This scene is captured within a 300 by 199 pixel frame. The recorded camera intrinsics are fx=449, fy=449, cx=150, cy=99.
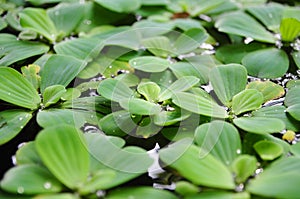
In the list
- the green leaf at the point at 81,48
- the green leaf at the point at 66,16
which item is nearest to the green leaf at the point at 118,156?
the green leaf at the point at 81,48

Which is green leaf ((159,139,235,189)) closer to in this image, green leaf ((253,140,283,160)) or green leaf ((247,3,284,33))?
green leaf ((253,140,283,160))

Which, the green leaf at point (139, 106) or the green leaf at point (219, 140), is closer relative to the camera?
the green leaf at point (219, 140)

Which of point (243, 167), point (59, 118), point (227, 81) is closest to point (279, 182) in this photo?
point (243, 167)

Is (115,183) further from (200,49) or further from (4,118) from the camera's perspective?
(200,49)

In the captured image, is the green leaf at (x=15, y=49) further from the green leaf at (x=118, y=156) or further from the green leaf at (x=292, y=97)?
the green leaf at (x=292, y=97)

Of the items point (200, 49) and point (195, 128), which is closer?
point (195, 128)

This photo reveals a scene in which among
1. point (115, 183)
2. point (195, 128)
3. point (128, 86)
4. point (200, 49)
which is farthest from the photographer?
point (200, 49)

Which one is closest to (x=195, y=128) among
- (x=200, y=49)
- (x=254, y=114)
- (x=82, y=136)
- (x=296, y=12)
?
(x=254, y=114)

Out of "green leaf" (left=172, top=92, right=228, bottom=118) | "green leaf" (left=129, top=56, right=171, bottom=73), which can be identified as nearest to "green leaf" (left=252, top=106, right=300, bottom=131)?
"green leaf" (left=172, top=92, right=228, bottom=118)
